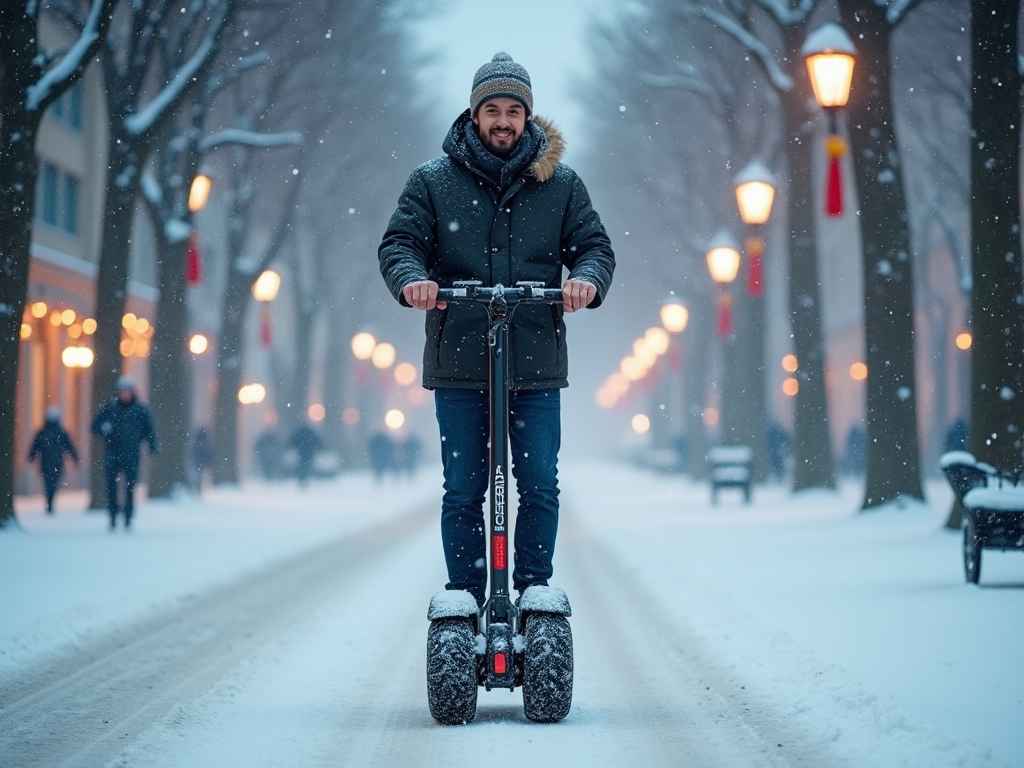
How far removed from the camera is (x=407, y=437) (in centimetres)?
Answer: 4844

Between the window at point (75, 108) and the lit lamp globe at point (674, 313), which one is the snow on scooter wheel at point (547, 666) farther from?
the window at point (75, 108)

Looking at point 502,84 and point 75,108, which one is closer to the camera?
point 502,84

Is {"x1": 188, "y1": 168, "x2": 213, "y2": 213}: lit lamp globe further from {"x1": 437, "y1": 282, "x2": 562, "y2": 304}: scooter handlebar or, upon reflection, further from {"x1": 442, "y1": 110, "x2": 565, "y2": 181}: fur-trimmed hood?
{"x1": 437, "y1": 282, "x2": 562, "y2": 304}: scooter handlebar

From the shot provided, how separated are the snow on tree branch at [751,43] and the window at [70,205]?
1878 cm

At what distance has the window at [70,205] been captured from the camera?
3644 centimetres

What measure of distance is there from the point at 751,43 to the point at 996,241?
8.70m

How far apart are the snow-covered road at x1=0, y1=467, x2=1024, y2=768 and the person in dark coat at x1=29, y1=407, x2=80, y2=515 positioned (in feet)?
24.1

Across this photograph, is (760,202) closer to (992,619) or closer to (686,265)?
(992,619)

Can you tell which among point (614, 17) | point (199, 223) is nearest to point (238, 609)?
point (614, 17)

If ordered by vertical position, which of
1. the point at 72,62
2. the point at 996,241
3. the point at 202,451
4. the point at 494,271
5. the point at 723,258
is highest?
the point at 72,62

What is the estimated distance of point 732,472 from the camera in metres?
26.5

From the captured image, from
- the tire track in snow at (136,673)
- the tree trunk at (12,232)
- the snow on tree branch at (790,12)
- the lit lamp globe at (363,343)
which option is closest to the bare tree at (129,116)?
the tree trunk at (12,232)

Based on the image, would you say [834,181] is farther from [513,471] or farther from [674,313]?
[674,313]

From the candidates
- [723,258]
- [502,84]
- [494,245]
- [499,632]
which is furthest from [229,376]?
[499,632]
